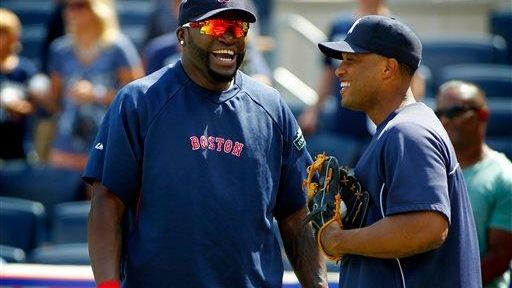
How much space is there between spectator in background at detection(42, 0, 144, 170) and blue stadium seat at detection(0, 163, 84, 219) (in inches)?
3.7

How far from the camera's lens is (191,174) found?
4578mm

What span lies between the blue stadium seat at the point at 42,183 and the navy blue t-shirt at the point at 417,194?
4880 millimetres

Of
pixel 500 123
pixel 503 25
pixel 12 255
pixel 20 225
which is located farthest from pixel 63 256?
pixel 503 25

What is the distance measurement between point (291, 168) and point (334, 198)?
0.50 meters

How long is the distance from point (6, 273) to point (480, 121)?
257 cm

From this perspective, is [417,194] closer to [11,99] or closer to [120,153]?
[120,153]

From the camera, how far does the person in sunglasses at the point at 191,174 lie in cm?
457

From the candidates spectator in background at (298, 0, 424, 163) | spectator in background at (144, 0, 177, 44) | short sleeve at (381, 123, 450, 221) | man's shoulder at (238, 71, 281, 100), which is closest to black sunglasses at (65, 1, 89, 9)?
spectator in background at (144, 0, 177, 44)

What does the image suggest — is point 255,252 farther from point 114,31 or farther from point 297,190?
point 114,31

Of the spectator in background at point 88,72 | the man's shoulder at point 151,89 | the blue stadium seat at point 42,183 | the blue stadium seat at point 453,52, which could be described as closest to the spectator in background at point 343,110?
the spectator in background at point 88,72

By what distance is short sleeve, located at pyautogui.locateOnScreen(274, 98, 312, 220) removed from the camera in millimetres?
4867

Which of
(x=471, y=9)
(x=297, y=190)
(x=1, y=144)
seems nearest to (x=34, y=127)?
(x=1, y=144)

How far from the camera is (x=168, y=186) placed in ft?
15.0

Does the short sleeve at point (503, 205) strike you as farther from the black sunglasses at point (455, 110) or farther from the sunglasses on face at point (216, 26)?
the sunglasses on face at point (216, 26)
